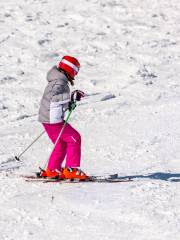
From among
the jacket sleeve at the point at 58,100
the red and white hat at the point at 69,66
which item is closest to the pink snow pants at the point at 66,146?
the jacket sleeve at the point at 58,100

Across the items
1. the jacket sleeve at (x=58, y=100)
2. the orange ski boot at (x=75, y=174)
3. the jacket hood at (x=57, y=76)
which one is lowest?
the orange ski boot at (x=75, y=174)

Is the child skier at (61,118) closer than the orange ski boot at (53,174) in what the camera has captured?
Yes

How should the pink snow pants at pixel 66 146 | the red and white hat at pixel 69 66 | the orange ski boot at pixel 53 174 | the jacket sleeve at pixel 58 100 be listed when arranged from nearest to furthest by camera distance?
the jacket sleeve at pixel 58 100
the red and white hat at pixel 69 66
the pink snow pants at pixel 66 146
the orange ski boot at pixel 53 174

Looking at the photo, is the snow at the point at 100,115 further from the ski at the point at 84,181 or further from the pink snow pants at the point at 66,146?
the pink snow pants at the point at 66,146

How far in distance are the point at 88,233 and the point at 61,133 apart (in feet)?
6.86

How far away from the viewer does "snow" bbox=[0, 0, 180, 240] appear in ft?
22.4

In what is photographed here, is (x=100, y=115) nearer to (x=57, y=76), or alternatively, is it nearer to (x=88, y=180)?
(x=88, y=180)

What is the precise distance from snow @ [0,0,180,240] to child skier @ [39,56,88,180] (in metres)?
0.35

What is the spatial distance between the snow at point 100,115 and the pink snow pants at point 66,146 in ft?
1.33

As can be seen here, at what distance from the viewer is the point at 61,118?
814 cm

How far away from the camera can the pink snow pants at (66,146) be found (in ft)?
26.9

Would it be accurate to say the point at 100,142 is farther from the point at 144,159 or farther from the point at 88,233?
the point at 88,233

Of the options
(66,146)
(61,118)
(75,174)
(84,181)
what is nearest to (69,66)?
(61,118)

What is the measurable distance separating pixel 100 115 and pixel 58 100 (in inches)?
166
